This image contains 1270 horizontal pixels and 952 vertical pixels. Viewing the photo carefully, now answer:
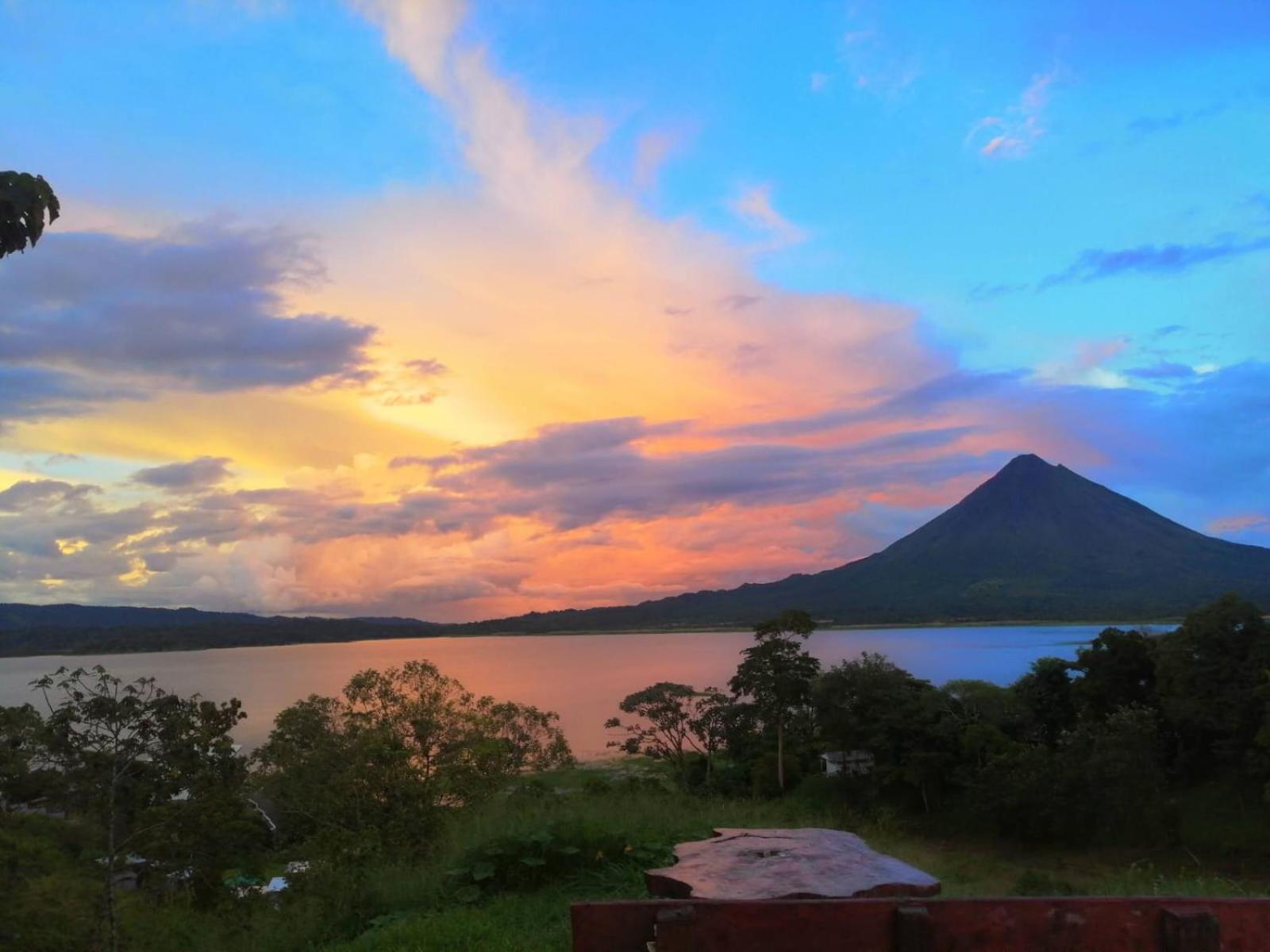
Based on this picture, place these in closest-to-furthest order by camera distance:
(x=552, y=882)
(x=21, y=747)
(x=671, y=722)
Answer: (x=552, y=882) → (x=21, y=747) → (x=671, y=722)

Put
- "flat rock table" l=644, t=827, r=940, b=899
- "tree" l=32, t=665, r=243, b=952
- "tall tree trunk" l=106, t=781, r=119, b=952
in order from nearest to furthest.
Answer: "flat rock table" l=644, t=827, r=940, b=899
"tall tree trunk" l=106, t=781, r=119, b=952
"tree" l=32, t=665, r=243, b=952

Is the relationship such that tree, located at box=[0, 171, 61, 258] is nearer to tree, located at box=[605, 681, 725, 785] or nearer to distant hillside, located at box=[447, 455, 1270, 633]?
tree, located at box=[605, 681, 725, 785]

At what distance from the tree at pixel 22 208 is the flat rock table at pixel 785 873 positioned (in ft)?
22.9

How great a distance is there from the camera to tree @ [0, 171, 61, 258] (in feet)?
23.4

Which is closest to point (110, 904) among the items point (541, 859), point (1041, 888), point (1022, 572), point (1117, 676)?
point (541, 859)

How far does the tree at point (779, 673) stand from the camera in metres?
32.5

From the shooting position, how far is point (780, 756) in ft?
101

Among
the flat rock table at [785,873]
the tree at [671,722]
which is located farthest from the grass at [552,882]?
the tree at [671,722]

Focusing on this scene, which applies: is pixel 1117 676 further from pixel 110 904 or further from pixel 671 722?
→ pixel 110 904

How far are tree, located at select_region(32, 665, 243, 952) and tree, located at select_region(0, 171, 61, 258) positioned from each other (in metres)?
6.54

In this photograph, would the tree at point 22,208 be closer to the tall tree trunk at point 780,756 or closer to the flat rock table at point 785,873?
the flat rock table at point 785,873

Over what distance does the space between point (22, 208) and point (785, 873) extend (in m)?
7.50

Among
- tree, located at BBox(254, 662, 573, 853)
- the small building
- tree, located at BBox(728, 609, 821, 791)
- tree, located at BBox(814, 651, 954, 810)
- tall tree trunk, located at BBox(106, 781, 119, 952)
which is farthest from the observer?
tree, located at BBox(728, 609, 821, 791)

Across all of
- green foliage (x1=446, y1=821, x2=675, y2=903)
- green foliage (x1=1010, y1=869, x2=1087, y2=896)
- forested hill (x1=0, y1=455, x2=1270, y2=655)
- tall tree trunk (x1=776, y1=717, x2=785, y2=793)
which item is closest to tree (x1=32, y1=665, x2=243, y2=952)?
green foliage (x1=446, y1=821, x2=675, y2=903)
